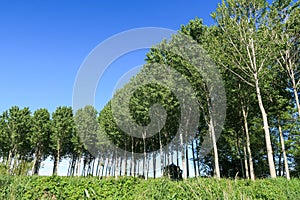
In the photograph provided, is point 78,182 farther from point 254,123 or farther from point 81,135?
point 81,135

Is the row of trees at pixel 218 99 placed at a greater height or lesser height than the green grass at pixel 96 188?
greater

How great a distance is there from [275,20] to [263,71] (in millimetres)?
3830

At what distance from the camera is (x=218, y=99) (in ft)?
65.6

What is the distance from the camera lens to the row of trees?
16281 millimetres

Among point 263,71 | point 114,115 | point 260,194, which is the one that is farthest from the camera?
point 114,115

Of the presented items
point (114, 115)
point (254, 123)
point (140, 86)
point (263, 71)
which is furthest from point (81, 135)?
point (263, 71)

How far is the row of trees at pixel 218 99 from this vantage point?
16.3 m

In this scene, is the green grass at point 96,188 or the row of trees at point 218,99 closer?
the green grass at point 96,188

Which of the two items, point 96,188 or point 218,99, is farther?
point 218,99

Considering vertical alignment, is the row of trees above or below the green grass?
above

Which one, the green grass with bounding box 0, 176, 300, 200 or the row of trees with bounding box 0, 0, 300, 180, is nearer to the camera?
the green grass with bounding box 0, 176, 300, 200

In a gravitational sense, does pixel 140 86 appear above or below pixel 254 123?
above

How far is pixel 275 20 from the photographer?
16.2 meters

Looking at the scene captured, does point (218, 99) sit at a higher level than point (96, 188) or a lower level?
higher
